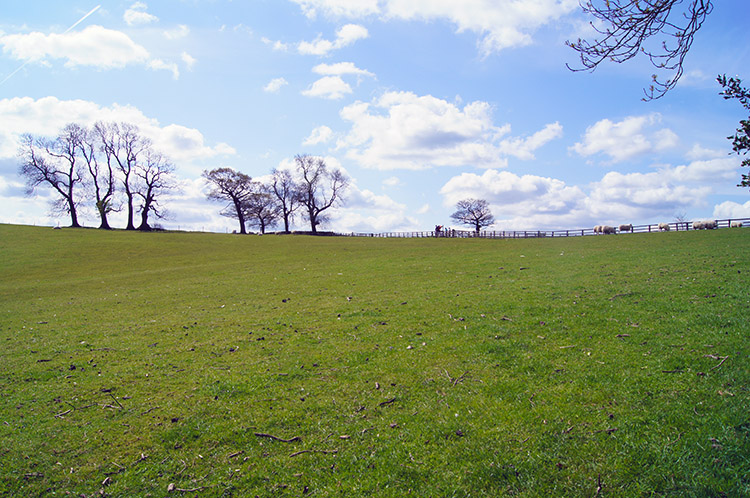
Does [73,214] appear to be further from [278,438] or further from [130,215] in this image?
[278,438]

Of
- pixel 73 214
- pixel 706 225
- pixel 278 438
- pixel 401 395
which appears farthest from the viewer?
pixel 73 214

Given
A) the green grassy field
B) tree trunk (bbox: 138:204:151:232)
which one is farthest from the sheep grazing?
tree trunk (bbox: 138:204:151:232)

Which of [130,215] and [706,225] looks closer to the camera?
[706,225]

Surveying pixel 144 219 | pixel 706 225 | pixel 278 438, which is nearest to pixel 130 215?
pixel 144 219

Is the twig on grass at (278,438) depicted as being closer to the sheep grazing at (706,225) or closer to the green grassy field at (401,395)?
the green grassy field at (401,395)

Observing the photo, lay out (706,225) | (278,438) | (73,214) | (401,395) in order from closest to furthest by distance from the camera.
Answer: (278,438), (401,395), (706,225), (73,214)

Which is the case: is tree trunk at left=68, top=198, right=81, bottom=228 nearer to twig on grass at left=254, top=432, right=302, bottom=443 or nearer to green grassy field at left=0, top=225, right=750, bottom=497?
green grassy field at left=0, top=225, right=750, bottom=497

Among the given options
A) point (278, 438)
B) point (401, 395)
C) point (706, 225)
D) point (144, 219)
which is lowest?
point (278, 438)

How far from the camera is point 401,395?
7715 millimetres

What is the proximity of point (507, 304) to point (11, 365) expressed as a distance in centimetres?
1432

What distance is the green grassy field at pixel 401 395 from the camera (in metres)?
5.40

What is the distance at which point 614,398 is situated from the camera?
6781mm

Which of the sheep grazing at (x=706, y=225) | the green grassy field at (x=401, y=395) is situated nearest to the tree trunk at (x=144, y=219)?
the green grassy field at (x=401, y=395)

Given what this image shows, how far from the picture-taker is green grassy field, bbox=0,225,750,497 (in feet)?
17.7
